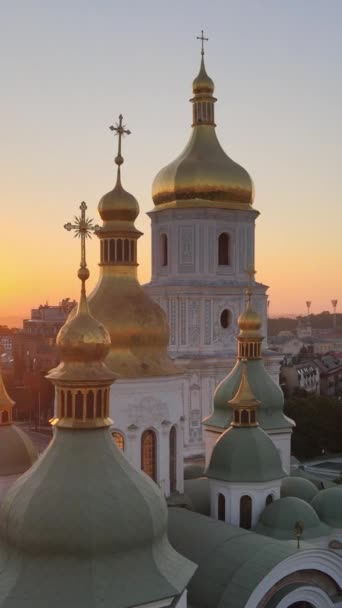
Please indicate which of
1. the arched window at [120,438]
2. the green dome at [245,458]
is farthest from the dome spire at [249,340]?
the arched window at [120,438]

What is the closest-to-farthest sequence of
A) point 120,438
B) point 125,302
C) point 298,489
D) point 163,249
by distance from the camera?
point 120,438 → point 125,302 → point 298,489 → point 163,249

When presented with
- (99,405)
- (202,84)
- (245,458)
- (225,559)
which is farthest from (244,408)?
(202,84)

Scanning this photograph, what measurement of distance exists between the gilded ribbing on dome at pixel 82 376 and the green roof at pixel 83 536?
13.6 inches

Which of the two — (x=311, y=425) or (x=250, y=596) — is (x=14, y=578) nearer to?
(x=250, y=596)

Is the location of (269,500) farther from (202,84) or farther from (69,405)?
(202,84)

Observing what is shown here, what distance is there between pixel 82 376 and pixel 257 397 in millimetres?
10112

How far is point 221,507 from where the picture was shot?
59.1ft

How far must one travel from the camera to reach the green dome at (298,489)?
19562 mm

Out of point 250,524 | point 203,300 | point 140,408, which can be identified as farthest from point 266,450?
point 203,300

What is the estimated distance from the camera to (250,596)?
47.0 ft

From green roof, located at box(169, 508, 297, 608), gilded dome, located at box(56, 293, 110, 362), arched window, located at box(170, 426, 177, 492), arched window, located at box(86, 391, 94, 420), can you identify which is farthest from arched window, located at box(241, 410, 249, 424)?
arched window, located at box(86, 391, 94, 420)

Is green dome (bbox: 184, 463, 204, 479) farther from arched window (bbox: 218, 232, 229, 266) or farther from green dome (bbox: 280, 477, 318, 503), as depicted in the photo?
arched window (bbox: 218, 232, 229, 266)

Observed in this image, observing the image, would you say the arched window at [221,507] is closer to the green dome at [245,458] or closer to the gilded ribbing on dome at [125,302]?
the green dome at [245,458]

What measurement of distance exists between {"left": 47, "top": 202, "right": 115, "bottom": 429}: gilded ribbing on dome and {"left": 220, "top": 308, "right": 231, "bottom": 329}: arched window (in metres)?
20.5
